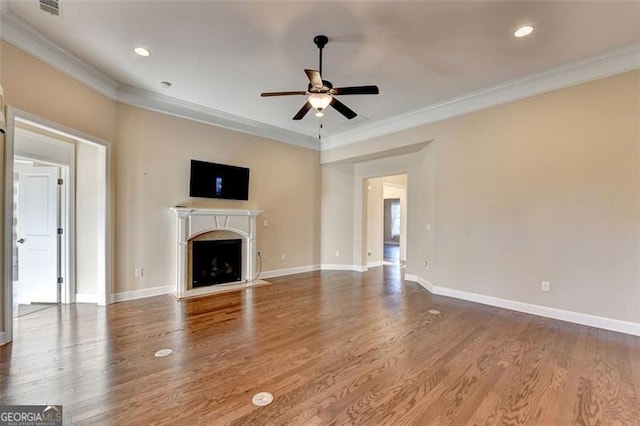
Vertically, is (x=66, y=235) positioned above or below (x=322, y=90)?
below

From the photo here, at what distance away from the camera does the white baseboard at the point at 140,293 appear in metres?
4.31

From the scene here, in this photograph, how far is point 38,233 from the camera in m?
4.18

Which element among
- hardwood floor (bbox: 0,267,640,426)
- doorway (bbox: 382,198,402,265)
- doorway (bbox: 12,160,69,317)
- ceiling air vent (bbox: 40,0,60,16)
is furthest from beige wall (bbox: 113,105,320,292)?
doorway (bbox: 382,198,402,265)

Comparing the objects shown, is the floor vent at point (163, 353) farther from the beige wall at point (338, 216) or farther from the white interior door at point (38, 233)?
the beige wall at point (338, 216)

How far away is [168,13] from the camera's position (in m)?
2.67

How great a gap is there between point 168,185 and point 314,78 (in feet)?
10.9

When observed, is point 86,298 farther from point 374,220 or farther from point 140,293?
point 374,220

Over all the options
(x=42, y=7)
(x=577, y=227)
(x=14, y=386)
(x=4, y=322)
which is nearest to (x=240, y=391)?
(x=14, y=386)

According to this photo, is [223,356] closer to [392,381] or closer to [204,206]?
[392,381]

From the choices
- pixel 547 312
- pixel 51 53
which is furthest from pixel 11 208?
pixel 547 312

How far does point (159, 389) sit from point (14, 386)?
108 centimetres

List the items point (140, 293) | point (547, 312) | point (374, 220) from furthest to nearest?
point (374, 220) < point (140, 293) < point (547, 312)

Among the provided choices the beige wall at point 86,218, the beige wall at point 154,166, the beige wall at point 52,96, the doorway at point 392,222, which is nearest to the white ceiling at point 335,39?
the beige wall at point 52,96

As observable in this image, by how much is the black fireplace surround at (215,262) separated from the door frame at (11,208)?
1.23m
